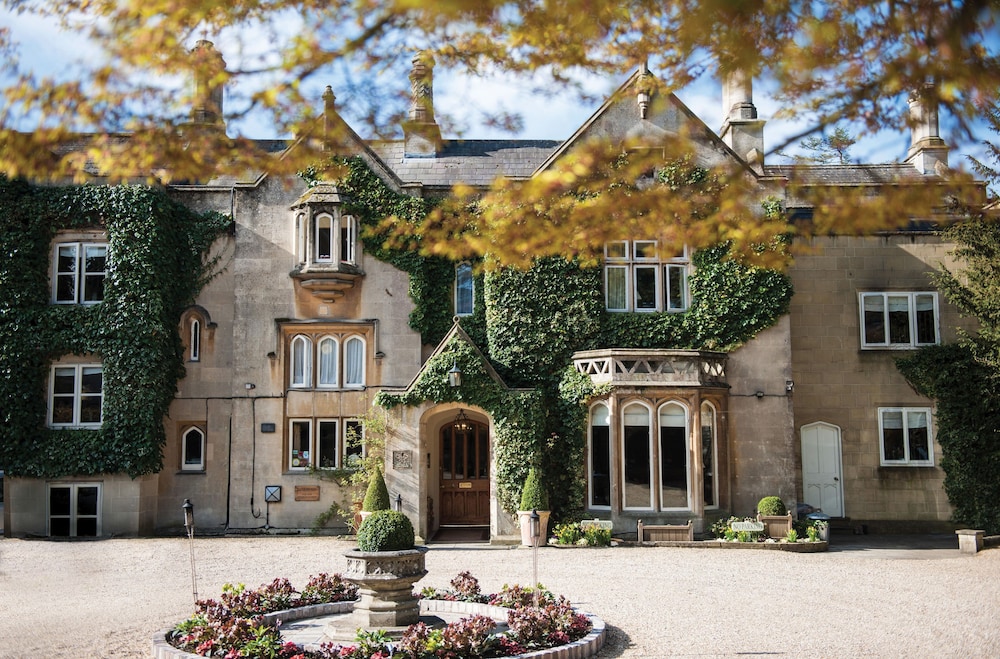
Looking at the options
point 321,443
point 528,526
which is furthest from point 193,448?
point 528,526

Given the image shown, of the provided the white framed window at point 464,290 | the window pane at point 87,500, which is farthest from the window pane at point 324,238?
the window pane at point 87,500

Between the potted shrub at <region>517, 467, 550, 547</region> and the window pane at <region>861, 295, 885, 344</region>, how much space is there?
10.0 metres

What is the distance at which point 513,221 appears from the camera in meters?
7.30

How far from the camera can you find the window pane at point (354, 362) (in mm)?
24250

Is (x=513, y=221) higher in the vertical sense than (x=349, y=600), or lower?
higher

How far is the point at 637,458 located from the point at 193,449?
11662 millimetres

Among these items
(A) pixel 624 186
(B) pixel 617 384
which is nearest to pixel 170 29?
(A) pixel 624 186

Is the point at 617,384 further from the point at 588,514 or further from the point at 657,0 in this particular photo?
the point at 657,0

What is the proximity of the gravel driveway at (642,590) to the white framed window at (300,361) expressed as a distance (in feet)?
13.4

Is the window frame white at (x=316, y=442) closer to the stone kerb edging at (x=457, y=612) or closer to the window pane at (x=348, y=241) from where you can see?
the window pane at (x=348, y=241)

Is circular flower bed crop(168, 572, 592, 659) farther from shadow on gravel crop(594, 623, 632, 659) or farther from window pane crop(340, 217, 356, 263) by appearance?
window pane crop(340, 217, 356, 263)

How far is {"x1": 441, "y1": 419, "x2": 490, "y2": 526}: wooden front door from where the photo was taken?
2391 centimetres

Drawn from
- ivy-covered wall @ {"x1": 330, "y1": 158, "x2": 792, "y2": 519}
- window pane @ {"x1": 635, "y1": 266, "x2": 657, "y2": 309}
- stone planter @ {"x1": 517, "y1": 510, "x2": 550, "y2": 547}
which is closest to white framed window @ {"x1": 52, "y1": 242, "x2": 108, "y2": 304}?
ivy-covered wall @ {"x1": 330, "y1": 158, "x2": 792, "y2": 519}

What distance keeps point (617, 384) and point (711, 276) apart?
13.2 feet
